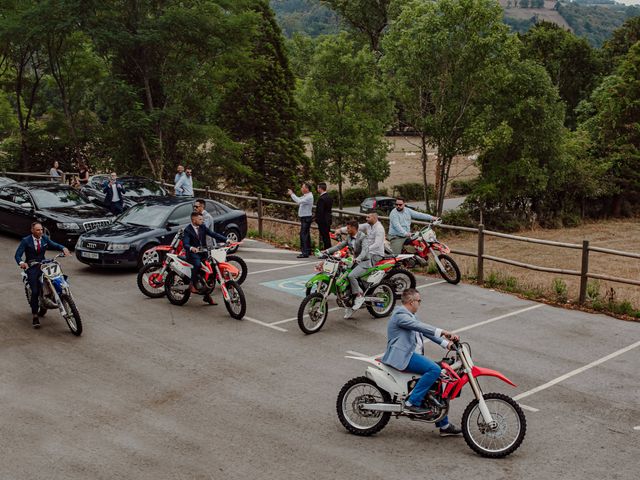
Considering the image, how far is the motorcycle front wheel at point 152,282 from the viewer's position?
14.8 meters

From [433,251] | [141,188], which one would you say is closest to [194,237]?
[433,251]

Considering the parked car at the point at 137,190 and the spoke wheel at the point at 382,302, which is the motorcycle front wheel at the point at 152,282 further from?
the parked car at the point at 137,190

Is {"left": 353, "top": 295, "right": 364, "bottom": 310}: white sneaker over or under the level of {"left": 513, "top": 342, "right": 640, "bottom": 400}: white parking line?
over

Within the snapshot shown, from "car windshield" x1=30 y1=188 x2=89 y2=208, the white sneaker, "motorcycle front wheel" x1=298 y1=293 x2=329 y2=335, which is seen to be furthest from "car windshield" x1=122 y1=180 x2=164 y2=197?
"motorcycle front wheel" x1=298 y1=293 x2=329 y2=335

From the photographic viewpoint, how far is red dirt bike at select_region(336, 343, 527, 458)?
26.0 feet

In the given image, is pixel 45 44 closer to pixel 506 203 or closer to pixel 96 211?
pixel 96 211

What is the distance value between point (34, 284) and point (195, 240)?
9.60 feet

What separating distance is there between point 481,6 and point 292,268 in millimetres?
26043

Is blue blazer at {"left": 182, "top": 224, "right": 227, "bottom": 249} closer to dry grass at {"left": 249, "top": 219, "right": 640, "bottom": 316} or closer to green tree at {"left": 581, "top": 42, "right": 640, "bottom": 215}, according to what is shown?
dry grass at {"left": 249, "top": 219, "right": 640, "bottom": 316}

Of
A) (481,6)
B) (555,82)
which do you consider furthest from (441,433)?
(555,82)

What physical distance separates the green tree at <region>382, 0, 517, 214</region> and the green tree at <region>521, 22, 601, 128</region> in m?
31.7

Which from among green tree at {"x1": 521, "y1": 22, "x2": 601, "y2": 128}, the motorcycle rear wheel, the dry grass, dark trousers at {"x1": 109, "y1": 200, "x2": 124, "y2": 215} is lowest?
the dry grass

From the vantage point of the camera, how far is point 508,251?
37.2 meters

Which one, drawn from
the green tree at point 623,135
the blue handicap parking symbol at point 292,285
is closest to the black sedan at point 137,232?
the blue handicap parking symbol at point 292,285
